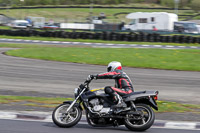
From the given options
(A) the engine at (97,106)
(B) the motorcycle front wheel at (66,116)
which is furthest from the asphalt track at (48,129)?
(A) the engine at (97,106)

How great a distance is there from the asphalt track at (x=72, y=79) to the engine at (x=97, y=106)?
169 inches

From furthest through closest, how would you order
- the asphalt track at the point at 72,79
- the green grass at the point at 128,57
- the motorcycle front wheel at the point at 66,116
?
the green grass at the point at 128,57
the asphalt track at the point at 72,79
the motorcycle front wheel at the point at 66,116

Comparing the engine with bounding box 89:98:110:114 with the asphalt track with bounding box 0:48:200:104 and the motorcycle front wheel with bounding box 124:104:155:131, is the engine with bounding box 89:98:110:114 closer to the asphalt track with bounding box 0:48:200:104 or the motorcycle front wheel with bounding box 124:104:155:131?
the motorcycle front wheel with bounding box 124:104:155:131

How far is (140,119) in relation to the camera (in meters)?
6.43

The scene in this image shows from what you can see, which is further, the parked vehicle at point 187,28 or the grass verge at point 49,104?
the parked vehicle at point 187,28

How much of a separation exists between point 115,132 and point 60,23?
43491 mm

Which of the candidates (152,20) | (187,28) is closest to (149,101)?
(187,28)

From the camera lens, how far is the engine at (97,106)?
6590 mm

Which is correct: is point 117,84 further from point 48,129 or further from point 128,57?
point 128,57

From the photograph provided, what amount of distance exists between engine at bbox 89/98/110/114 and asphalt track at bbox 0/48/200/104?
429 cm

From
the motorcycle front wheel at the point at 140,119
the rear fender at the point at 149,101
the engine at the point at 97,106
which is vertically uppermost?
the rear fender at the point at 149,101

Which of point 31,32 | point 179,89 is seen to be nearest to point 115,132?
point 179,89

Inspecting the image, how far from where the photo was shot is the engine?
659cm

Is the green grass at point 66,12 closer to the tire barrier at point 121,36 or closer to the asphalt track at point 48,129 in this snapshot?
the tire barrier at point 121,36
